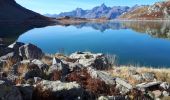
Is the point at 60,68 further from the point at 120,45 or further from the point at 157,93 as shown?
the point at 120,45

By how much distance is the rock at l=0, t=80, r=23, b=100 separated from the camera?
11.6m

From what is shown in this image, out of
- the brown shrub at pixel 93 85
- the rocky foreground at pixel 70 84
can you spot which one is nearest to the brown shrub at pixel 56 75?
the rocky foreground at pixel 70 84

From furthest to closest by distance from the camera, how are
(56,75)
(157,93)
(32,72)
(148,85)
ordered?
(148,85) < (157,93) < (56,75) < (32,72)

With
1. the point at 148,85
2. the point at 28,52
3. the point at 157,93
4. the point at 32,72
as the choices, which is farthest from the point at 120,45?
the point at 32,72

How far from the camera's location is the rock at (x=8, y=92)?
456 inches

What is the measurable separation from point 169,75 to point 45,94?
9.71m

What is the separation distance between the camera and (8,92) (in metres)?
11.8

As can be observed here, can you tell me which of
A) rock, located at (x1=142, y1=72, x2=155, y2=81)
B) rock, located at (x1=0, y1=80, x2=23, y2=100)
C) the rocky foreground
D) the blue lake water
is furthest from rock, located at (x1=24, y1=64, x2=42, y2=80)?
the blue lake water

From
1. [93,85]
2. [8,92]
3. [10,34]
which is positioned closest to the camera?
[8,92]

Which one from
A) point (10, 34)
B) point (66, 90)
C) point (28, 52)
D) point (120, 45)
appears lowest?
point (120, 45)

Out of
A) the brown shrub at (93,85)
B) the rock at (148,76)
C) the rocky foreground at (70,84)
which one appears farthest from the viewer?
the rock at (148,76)

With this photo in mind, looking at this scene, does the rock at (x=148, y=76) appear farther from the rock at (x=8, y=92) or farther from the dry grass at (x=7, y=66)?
the rock at (x=8, y=92)

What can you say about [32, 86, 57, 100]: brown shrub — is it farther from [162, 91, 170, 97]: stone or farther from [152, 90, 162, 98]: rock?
[162, 91, 170, 97]: stone

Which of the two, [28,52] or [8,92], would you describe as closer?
[8,92]
